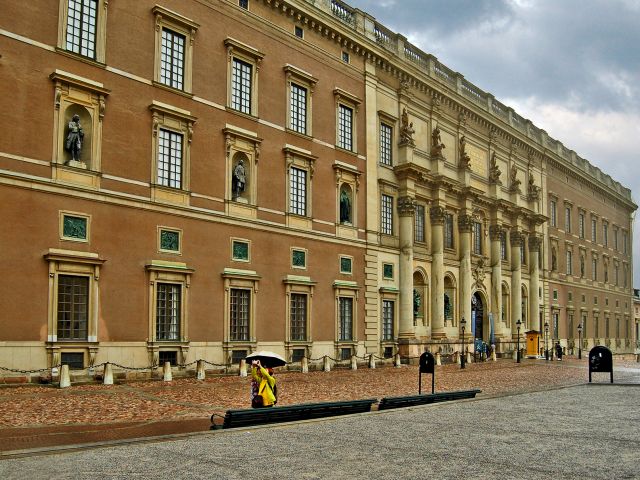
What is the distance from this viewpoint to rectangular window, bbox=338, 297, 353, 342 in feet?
116

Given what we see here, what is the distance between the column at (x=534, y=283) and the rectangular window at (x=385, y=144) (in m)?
21.1

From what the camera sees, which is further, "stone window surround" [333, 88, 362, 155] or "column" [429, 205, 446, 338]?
"column" [429, 205, 446, 338]

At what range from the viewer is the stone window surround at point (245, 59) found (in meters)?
30.0

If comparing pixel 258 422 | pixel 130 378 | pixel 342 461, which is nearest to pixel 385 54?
pixel 130 378

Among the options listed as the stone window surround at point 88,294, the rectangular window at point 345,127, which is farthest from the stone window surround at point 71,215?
the rectangular window at point 345,127

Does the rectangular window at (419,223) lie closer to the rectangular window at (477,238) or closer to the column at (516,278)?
the rectangular window at (477,238)

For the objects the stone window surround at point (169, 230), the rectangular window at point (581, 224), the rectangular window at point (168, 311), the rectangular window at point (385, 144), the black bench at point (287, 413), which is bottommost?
the black bench at point (287, 413)

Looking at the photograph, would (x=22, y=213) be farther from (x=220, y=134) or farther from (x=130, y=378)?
(x=220, y=134)

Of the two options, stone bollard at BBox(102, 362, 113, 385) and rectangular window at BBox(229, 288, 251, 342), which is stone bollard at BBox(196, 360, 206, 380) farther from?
Answer: stone bollard at BBox(102, 362, 113, 385)

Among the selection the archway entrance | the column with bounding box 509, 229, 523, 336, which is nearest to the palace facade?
the archway entrance

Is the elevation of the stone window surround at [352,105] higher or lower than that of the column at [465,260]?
higher

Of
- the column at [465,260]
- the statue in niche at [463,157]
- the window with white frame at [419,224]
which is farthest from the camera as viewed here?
the statue in niche at [463,157]

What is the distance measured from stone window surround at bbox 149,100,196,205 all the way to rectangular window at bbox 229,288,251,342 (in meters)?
4.55

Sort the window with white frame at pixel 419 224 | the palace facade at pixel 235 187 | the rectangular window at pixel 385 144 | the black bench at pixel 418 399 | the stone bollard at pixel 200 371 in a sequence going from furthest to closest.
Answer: the window with white frame at pixel 419 224, the rectangular window at pixel 385 144, the stone bollard at pixel 200 371, the palace facade at pixel 235 187, the black bench at pixel 418 399
